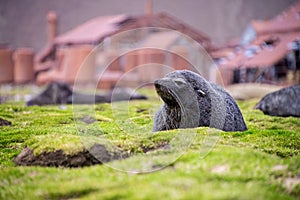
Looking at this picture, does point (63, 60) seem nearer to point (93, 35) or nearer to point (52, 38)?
point (93, 35)

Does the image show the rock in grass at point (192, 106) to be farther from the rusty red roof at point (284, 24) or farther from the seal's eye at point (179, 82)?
the rusty red roof at point (284, 24)

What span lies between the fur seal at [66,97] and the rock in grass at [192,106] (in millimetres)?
9696

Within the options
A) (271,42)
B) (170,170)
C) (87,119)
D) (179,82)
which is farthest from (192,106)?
(271,42)

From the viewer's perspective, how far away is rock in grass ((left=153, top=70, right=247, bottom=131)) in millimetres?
9969

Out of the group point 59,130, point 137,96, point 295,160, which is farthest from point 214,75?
point 295,160

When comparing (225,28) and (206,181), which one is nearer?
(206,181)

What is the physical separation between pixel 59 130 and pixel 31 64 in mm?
24793

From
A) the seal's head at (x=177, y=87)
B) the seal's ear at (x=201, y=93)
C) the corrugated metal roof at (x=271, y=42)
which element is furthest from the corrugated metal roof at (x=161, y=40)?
the seal's ear at (x=201, y=93)

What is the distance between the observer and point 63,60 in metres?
33.1

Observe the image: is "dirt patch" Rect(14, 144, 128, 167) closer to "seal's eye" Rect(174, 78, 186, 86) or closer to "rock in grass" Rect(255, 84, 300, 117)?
"seal's eye" Rect(174, 78, 186, 86)

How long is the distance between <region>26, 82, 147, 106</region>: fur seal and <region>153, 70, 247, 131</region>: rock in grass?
31.8 feet

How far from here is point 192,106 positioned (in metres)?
10.2

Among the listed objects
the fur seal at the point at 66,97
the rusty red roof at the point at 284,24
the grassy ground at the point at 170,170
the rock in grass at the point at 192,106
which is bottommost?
the fur seal at the point at 66,97

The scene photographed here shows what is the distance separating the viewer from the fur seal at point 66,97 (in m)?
20.2
